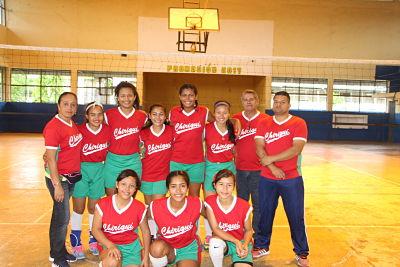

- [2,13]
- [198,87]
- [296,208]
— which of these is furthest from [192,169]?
[2,13]

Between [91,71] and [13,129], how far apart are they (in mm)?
5037

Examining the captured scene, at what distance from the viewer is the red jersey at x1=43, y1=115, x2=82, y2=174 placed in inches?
127

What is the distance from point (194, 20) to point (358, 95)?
12.1 meters

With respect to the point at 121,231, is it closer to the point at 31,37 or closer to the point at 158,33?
the point at 158,33

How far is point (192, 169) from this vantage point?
3.97 metres

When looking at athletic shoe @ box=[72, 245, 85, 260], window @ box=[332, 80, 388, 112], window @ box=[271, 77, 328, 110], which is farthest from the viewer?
window @ box=[332, 80, 388, 112]

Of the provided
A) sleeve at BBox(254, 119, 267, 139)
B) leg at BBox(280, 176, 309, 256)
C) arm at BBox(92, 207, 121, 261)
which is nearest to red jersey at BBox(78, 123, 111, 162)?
arm at BBox(92, 207, 121, 261)

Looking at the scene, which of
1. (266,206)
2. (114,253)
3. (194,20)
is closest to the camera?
(114,253)

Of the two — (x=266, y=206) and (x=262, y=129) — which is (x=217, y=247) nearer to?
(x=266, y=206)

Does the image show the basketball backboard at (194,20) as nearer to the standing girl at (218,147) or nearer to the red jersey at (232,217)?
the standing girl at (218,147)

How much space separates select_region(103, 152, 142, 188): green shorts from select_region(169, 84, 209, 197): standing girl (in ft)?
1.27

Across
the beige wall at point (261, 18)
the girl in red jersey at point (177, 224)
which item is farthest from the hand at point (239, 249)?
the beige wall at point (261, 18)

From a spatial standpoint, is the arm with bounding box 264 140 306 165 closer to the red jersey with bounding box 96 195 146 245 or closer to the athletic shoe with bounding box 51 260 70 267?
the red jersey with bounding box 96 195 146 245

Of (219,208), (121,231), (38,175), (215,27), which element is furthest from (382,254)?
(215,27)
